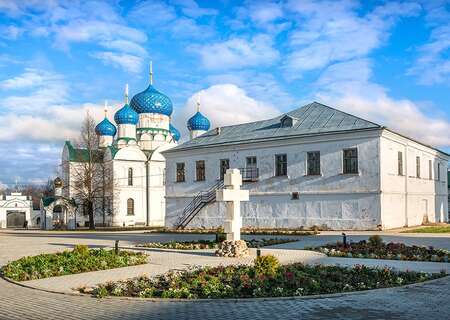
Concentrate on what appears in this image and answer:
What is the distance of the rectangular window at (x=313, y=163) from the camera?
100ft

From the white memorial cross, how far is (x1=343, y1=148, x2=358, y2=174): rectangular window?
14549 millimetres

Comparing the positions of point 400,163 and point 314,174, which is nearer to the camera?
point 314,174

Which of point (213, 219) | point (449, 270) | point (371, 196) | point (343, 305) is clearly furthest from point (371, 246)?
point (213, 219)

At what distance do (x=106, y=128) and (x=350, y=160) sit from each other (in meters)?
34.7

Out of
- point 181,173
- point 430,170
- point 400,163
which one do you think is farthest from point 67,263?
point 430,170

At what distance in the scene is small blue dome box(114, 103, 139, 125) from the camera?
2144 inches

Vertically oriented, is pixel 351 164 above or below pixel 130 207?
above

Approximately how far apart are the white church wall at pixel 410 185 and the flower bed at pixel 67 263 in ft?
58.5

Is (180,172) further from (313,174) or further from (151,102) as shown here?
(151,102)

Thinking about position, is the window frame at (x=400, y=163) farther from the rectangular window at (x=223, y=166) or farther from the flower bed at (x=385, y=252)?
the flower bed at (x=385, y=252)

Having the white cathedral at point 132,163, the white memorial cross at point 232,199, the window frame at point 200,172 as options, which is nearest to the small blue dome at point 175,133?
the white cathedral at point 132,163

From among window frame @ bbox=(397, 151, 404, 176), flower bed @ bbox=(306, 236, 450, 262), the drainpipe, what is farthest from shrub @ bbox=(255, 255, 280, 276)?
the drainpipe

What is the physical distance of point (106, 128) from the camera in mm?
57312

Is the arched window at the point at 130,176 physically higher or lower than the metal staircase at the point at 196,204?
higher
